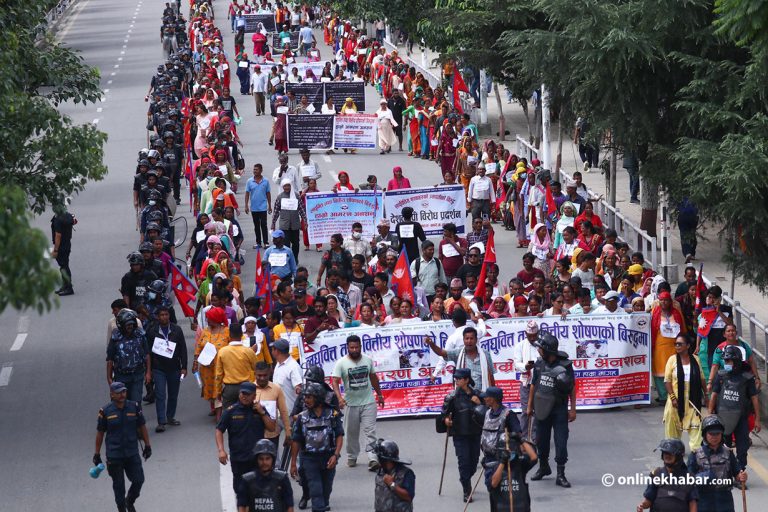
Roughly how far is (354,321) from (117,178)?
18744 mm

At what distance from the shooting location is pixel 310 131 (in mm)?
35094

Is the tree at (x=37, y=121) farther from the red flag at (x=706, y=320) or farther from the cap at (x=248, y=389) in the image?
the red flag at (x=706, y=320)

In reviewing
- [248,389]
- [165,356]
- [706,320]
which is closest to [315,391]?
[248,389]

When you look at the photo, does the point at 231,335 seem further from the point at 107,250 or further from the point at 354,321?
the point at 107,250

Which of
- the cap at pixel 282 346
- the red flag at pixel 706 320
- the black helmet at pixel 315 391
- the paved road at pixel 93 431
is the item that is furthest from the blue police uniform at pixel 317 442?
the red flag at pixel 706 320

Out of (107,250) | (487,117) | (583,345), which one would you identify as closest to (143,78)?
(487,117)

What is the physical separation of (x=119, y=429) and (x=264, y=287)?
6576 millimetres

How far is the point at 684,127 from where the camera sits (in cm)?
1891

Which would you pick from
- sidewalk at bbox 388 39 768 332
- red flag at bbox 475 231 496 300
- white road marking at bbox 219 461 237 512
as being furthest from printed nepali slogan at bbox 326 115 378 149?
white road marking at bbox 219 461 237 512

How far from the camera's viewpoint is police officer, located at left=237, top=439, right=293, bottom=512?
11.6 meters

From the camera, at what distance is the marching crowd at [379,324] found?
13.1 metres

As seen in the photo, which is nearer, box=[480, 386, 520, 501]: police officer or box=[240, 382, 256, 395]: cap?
box=[480, 386, 520, 501]: police officer

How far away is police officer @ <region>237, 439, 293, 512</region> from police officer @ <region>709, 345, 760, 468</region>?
4.90 metres

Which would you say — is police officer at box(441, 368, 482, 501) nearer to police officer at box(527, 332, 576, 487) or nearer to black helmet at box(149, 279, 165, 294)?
police officer at box(527, 332, 576, 487)
